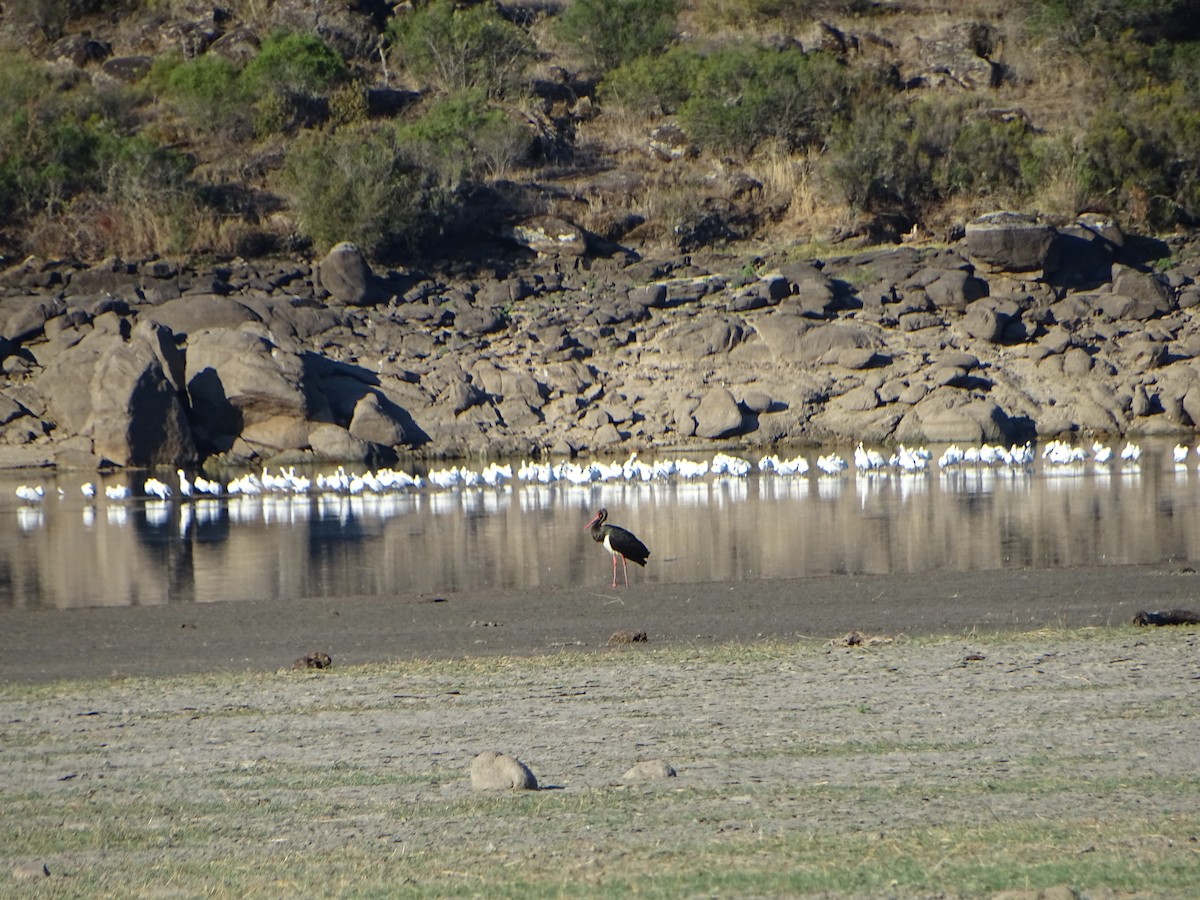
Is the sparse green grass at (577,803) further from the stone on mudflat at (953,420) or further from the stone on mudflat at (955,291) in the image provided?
the stone on mudflat at (955,291)

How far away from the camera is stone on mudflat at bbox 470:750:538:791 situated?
6.25m

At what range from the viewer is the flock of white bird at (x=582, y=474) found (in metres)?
22.7

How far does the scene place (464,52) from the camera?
153 feet

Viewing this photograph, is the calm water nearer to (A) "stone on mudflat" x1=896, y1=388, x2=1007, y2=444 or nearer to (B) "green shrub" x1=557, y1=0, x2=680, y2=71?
(A) "stone on mudflat" x1=896, y1=388, x2=1007, y2=444

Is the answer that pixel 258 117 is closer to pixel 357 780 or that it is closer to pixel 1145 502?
pixel 1145 502

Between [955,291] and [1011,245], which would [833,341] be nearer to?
[955,291]

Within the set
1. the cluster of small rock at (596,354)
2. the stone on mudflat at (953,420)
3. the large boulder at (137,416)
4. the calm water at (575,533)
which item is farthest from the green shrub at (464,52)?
the calm water at (575,533)

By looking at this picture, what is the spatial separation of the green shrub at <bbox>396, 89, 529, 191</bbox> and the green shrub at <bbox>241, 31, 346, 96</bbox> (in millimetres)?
3578

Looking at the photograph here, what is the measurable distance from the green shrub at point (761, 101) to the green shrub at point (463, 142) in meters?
4.97

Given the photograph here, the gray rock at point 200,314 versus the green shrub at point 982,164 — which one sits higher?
the green shrub at point 982,164

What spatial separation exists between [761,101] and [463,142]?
7923mm

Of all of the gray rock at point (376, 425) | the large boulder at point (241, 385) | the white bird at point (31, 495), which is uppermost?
the large boulder at point (241, 385)

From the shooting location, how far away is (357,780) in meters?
6.52

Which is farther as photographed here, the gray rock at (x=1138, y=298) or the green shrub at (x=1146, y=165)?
the green shrub at (x=1146, y=165)
